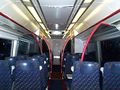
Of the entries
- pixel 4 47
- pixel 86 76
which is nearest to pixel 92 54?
pixel 4 47

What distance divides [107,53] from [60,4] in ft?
8.06

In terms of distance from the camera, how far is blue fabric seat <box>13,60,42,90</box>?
412 cm

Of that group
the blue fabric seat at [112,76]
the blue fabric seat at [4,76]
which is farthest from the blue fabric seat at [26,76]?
the blue fabric seat at [112,76]

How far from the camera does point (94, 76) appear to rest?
3.71m

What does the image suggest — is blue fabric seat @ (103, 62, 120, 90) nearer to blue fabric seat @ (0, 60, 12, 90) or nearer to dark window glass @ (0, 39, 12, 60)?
blue fabric seat @ (0, 60, 12, 90)

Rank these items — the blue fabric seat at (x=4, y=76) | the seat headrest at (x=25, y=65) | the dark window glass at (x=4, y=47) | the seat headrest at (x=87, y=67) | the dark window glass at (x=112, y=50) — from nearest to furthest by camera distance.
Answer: the seat headrest at (x=87, y=67)
the seat headrest at (x=25, y=65)
the blue fabric seat at (x=4, y=76)
the dark window glass at (x=112, y=50)
the dark window glass at (x=4, y=47)

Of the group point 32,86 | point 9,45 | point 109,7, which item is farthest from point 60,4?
point 9,45

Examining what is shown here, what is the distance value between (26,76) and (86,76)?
1.38m

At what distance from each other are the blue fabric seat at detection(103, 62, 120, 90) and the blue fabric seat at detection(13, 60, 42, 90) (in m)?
1.57

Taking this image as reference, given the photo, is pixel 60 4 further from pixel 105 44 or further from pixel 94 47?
pixel 94 47

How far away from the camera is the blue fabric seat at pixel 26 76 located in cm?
412

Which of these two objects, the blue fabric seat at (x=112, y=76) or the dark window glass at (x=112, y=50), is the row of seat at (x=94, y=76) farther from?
the dark window glass at (x=112, y=50)

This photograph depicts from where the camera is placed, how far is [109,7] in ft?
13.6

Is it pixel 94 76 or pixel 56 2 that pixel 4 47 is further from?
pixel 94 76
